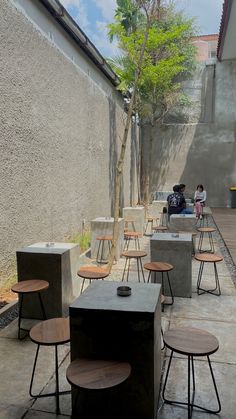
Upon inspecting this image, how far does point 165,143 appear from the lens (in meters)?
17.1

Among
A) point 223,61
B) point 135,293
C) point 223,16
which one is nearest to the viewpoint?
point 135,293

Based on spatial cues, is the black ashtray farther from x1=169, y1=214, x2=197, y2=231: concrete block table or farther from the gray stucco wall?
the gray stucco wall

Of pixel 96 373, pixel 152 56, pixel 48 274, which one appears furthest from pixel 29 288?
pixel 152 56

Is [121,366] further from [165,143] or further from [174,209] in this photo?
[165,143]

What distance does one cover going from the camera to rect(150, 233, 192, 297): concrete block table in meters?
5.39

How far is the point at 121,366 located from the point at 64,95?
5.90m

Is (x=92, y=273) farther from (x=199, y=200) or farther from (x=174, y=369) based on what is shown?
(x=199, y=200)

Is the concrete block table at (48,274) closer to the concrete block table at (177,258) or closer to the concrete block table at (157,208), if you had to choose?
the concrete block table at (177,258)

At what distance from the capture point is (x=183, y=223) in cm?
801

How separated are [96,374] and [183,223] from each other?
598 cm

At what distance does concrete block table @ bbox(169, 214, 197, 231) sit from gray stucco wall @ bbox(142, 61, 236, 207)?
359 inches

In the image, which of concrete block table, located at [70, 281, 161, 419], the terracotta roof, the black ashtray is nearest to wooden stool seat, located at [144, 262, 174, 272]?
the black ashtray

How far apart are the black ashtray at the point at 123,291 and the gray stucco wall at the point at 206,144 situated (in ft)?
46.8

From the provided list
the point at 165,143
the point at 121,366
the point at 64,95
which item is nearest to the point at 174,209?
the point at 64,95
